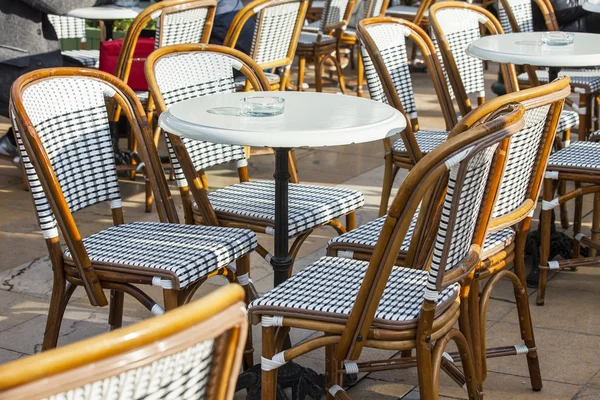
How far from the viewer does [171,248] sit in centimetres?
281

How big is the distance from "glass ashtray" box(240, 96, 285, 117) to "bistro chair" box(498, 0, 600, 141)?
255 cm

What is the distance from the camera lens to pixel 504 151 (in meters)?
2.30

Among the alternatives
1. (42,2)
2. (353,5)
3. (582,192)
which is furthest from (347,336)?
(353,5)

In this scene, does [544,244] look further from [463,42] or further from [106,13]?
[106,13]

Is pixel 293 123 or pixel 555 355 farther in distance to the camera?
pixel 555 355

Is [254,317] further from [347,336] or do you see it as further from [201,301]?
[201,301]

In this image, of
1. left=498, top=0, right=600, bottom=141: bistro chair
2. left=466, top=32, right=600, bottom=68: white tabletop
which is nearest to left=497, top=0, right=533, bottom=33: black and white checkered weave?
left=498, top=0, right=600, bottom=141: bistro chair

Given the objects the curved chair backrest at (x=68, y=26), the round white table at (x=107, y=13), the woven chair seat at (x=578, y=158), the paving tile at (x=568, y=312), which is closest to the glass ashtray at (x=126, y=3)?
the round white table at (x=107, y=13)

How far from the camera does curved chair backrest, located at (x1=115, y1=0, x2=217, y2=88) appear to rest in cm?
467

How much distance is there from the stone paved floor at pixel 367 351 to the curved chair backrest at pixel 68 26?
158cm

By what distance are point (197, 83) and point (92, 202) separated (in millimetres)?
659

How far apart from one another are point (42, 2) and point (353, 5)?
3258mm

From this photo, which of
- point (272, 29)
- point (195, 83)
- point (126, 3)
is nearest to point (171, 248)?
point (195, 83)

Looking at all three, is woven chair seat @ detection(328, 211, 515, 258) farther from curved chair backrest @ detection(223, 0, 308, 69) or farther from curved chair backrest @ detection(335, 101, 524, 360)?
curved chair backrest @ detection(223, 0, 308, 69)
